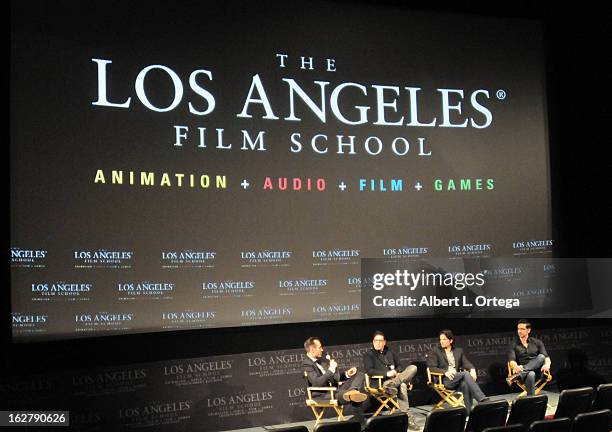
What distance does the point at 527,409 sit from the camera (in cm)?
531

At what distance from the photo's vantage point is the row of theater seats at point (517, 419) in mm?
4512

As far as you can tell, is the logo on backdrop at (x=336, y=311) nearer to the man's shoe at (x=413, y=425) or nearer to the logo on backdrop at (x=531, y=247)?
the man's shoe at (x=413, y=425)

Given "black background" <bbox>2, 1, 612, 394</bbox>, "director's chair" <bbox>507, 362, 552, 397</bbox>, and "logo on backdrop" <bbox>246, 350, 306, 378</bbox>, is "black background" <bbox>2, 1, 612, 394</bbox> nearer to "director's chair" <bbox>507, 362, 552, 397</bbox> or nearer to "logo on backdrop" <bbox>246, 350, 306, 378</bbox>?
"director's chair" <bbox>507, 362, 552, 397</bbox>

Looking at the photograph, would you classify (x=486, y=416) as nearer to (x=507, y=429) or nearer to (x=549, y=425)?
(x=549, y=425)

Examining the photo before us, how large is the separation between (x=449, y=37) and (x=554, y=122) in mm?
1598

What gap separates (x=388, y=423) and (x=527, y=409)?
4.06ft

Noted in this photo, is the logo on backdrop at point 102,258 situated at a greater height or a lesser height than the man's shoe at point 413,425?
greater

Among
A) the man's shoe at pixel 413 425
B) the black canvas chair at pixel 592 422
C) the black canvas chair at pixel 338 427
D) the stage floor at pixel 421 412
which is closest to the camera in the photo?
the black canvas chair at pixel 338 427

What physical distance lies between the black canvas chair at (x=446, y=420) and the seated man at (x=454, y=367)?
6.97 ft

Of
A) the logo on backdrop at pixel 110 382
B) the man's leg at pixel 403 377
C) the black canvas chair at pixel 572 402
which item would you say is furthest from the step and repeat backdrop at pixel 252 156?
the black canvas chair at pixel 572 402

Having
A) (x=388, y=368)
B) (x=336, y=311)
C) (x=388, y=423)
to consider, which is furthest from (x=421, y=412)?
(x=388, y=423)

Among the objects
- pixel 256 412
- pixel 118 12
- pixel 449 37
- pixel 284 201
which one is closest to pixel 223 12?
pixel 118 12

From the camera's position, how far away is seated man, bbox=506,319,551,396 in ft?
24.3

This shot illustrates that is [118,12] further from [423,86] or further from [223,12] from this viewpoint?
[423,86]
